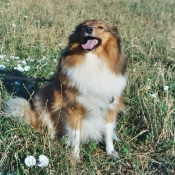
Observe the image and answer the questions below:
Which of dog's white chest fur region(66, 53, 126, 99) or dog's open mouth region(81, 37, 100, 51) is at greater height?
dog's open mouth region(81, 37, 100, 51)

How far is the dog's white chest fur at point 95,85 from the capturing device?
2.88 meters

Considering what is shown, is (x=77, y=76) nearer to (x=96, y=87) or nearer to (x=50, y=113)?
(x=96, y=87)

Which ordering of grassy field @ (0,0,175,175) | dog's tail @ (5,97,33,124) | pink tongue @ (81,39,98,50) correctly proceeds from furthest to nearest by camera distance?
dog's tail @ (5,97,33,124) → pink tongue @ (81,39,98,50) → grassy field @ (0,0,175,175)

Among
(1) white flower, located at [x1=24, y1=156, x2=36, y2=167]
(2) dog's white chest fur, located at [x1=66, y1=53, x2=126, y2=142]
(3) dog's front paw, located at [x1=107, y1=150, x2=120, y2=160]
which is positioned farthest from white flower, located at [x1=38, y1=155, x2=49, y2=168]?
(3) dog's front paw, located at [x1=107, y1=150, x2=120, y2=160]

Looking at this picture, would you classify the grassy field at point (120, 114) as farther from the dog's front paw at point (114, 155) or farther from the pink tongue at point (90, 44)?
the pink tongue at point (90, 44)

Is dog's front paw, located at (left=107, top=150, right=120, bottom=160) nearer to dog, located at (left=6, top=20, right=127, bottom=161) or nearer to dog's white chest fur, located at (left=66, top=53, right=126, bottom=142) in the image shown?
dog, located at (left=6, top=20, right=127, bottom=161)

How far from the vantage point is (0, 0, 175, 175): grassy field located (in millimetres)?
2566

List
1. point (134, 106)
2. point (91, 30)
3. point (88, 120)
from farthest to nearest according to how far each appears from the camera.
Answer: point (134, 106), point (88, 120), point (91, 30)

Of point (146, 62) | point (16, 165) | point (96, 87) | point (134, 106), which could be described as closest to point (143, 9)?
point (146, 62)

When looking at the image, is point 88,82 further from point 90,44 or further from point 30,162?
point 30,162

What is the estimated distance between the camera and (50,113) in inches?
129

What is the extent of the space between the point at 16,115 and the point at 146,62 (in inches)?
104

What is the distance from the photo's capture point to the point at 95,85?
2943 millimetres

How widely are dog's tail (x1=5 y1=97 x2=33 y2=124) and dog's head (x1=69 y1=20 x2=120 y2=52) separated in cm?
91
